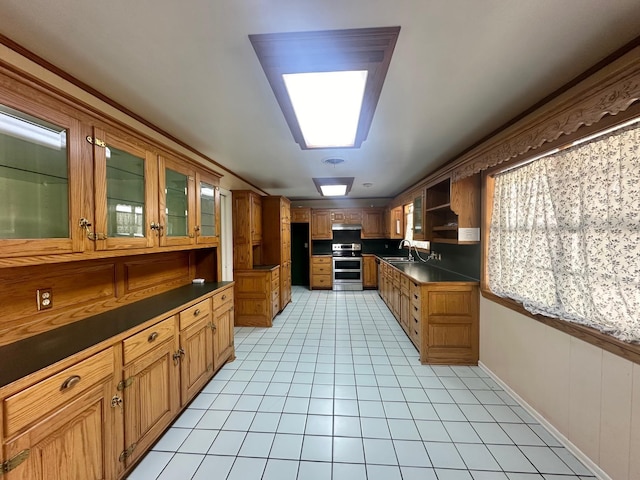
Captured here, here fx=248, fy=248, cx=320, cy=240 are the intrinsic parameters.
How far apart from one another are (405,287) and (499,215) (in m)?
1.58

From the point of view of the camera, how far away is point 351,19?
3.58 feet

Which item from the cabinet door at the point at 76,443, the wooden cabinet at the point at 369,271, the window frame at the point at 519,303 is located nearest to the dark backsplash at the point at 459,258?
the window frame at the point at 519,303

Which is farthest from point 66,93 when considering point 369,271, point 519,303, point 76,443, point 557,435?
point 369,271

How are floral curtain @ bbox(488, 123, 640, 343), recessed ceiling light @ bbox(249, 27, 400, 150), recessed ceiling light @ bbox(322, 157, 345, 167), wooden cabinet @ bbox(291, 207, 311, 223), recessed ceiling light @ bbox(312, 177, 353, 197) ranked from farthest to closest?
wooden cabinet @ bbox(291, 207, 311, 223) → recessed ceiling light @ bbox(312, 177, 353, 197) → recessed ceiling light @ bbox(322, 157, 345, 167) → floral curtain @ bbox(488, 123, 640, 343) → recessed ceiling light @ bbox(249, 27, 400, 150)

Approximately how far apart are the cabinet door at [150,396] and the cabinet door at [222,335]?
1.92 ft

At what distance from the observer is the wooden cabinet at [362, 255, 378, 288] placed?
6.50 meters

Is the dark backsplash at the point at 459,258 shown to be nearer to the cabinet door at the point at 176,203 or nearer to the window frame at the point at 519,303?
the window frame at the point at 519,303

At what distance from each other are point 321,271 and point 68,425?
18.1 ft

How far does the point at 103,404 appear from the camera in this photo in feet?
4.24

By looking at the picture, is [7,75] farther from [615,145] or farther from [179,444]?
[615,145]

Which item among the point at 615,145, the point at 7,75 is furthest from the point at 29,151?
the point at 615,145

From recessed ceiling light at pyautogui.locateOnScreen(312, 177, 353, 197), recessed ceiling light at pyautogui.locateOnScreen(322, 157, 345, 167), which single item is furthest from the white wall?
recessed ceiling light at pyautogui.locateOnScreen(312, 177, 353, 197)

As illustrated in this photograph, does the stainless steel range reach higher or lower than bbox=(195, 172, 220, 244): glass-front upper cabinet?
lower

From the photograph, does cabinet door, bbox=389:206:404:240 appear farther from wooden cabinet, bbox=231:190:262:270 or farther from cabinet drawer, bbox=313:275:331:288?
wooden cabinet, bbox=231:190:262:270
